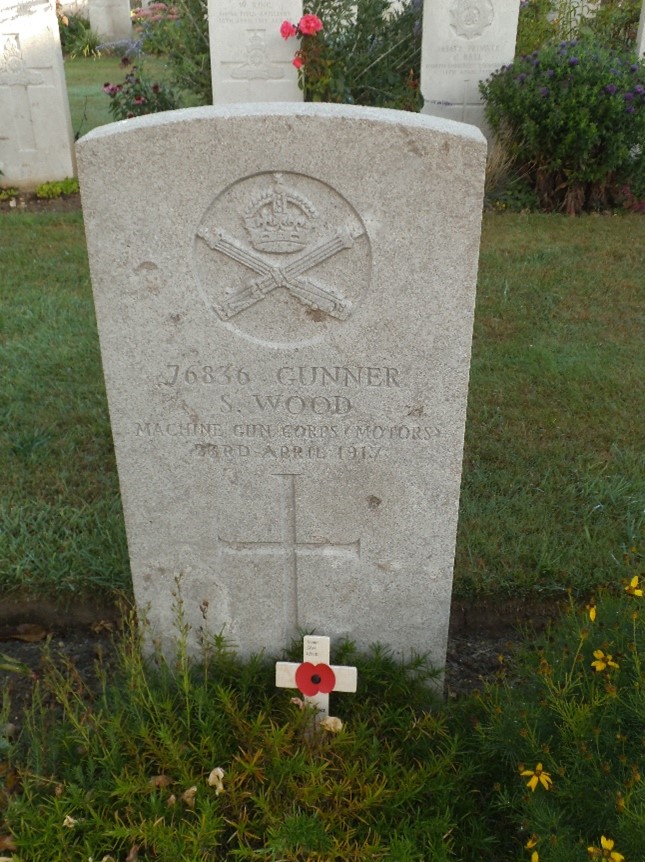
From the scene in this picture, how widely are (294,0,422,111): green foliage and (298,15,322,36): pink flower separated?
0.97ft

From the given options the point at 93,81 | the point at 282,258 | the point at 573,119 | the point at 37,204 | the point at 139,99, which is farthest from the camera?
the point at 93,81

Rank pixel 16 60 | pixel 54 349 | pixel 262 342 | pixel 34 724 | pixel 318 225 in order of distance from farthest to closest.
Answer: pixel 16 60 < pixel 54 349 < pixel 34 724 < pixel 262 342 < pixel 318 225

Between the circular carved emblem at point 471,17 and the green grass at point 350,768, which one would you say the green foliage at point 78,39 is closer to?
the circular carved emblem at point 471,17

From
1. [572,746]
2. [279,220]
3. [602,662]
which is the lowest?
[572,746]

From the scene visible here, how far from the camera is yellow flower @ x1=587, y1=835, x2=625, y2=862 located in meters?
1.60

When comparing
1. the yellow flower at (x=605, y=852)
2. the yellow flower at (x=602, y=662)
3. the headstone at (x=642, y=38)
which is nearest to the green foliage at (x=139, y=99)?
the headstone at (x=642, y=38)

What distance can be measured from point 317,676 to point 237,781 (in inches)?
13.1

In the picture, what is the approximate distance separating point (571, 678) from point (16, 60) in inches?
299

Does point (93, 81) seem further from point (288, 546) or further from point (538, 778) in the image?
point (538, 778)

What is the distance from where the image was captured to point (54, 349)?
15.6 ft

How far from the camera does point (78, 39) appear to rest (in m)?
18.0

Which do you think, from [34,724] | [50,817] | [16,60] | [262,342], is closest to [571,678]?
[262,342]

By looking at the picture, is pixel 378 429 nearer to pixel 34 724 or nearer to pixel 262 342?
pixel 262 342

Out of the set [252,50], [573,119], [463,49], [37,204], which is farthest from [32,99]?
[573,119]
